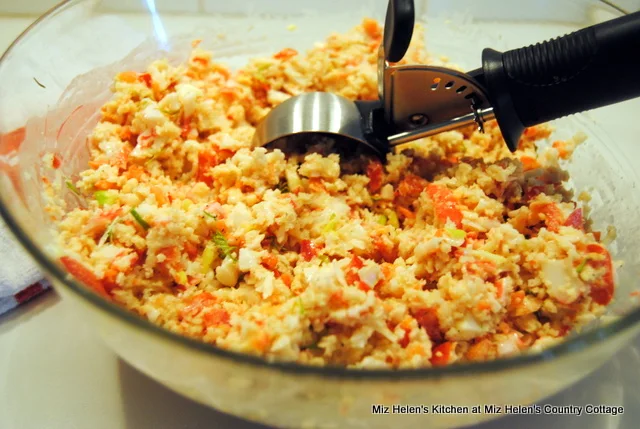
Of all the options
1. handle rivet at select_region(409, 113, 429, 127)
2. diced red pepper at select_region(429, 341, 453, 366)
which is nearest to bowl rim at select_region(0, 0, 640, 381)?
diced red pepper at select_region(429, 341, 453, 366)

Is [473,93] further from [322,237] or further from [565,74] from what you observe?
[322,237]

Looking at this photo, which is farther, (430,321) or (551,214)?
(551,214)

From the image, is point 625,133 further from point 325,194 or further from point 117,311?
point 117,311

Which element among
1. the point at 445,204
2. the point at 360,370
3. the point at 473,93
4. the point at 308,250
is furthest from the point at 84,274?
the point at 473,93

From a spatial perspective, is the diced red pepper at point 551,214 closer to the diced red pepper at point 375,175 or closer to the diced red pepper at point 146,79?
the diced red pepper at point 375,175

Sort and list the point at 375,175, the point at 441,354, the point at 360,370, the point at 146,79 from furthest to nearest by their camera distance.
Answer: the point at 146,79, the point at 375,175, the point at 441,354, the point at 360,370

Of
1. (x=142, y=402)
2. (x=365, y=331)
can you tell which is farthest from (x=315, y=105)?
(x=142, y=402)

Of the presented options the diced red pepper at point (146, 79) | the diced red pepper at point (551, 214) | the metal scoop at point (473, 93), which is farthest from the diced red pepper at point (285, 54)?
the diced red pepper at point (551, 214)
